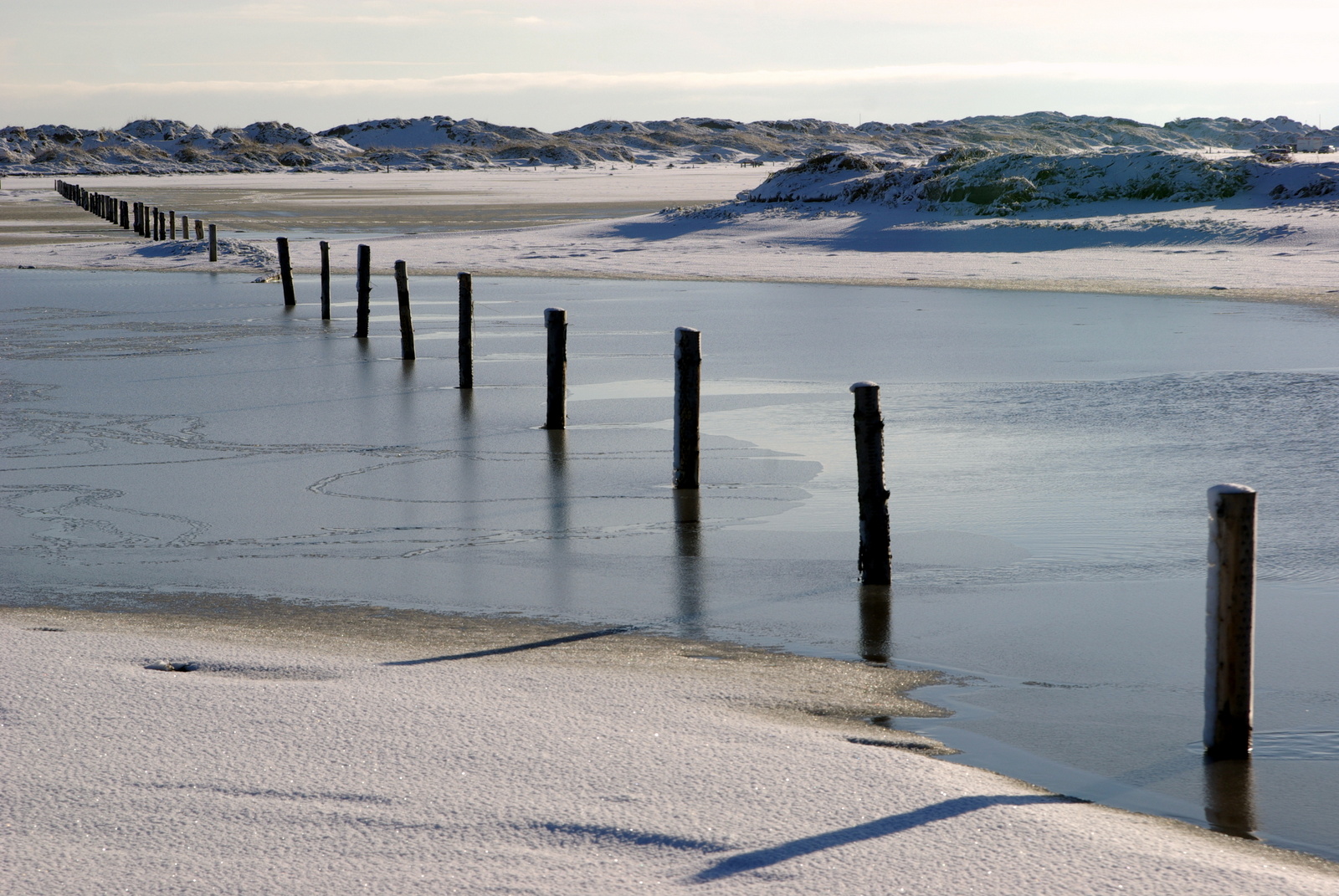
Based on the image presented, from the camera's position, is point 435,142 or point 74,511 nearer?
point 74,511

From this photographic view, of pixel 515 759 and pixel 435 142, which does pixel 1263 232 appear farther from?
pixel 435 142

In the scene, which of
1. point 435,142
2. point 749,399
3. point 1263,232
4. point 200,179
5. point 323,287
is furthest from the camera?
point 435,142

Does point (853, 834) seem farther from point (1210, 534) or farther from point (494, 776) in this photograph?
point (1210, 534)

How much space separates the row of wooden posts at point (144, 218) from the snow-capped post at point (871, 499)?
28.0 meters

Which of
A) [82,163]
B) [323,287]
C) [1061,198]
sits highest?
[82,163]

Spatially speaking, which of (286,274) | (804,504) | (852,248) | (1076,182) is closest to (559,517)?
(804,504)

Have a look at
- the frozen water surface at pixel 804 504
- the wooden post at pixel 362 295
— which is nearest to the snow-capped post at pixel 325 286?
the wooden post at pixel 362 295

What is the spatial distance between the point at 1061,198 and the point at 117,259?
2878 cm

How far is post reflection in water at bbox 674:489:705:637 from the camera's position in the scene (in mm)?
6875

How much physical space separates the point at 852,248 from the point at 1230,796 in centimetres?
3335

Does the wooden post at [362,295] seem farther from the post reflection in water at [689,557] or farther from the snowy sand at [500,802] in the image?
the snowy sand at [500,802]

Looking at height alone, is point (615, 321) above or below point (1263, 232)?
below

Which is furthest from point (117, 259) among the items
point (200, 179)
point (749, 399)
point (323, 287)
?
point (200, 179)

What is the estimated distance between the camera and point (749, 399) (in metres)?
14.1
